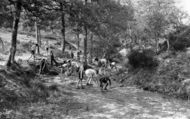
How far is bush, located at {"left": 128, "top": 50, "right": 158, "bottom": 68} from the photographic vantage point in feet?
58.5

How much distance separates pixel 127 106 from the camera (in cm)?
1011

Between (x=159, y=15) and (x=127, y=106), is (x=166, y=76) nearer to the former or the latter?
(x=127, y=106)

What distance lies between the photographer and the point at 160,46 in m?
23.6

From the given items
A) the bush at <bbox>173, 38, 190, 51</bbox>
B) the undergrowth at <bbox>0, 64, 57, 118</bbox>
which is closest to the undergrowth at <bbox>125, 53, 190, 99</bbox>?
the bush at <bbox>173, 38, 190, 51</bbox>

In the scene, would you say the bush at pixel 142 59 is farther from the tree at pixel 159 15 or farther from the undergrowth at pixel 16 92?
the undergrowth at pixel 16 92

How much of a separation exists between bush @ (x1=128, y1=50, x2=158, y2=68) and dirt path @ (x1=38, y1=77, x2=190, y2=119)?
4.66 meters

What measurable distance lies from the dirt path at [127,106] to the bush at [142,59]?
4.66m

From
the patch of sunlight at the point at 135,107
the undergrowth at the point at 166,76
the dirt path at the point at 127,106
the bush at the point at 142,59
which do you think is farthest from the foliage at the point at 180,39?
the patch of sunlight at the point at 135,107

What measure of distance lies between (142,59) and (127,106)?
9.11 metres

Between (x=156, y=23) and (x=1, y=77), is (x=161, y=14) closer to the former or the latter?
(x=156, y=23)

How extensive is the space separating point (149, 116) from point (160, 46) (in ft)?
53.7

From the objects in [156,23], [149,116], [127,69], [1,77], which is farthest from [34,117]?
[156,23]

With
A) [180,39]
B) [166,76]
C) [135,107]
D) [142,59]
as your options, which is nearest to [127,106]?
[135,107]

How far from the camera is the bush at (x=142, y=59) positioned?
702 inches
